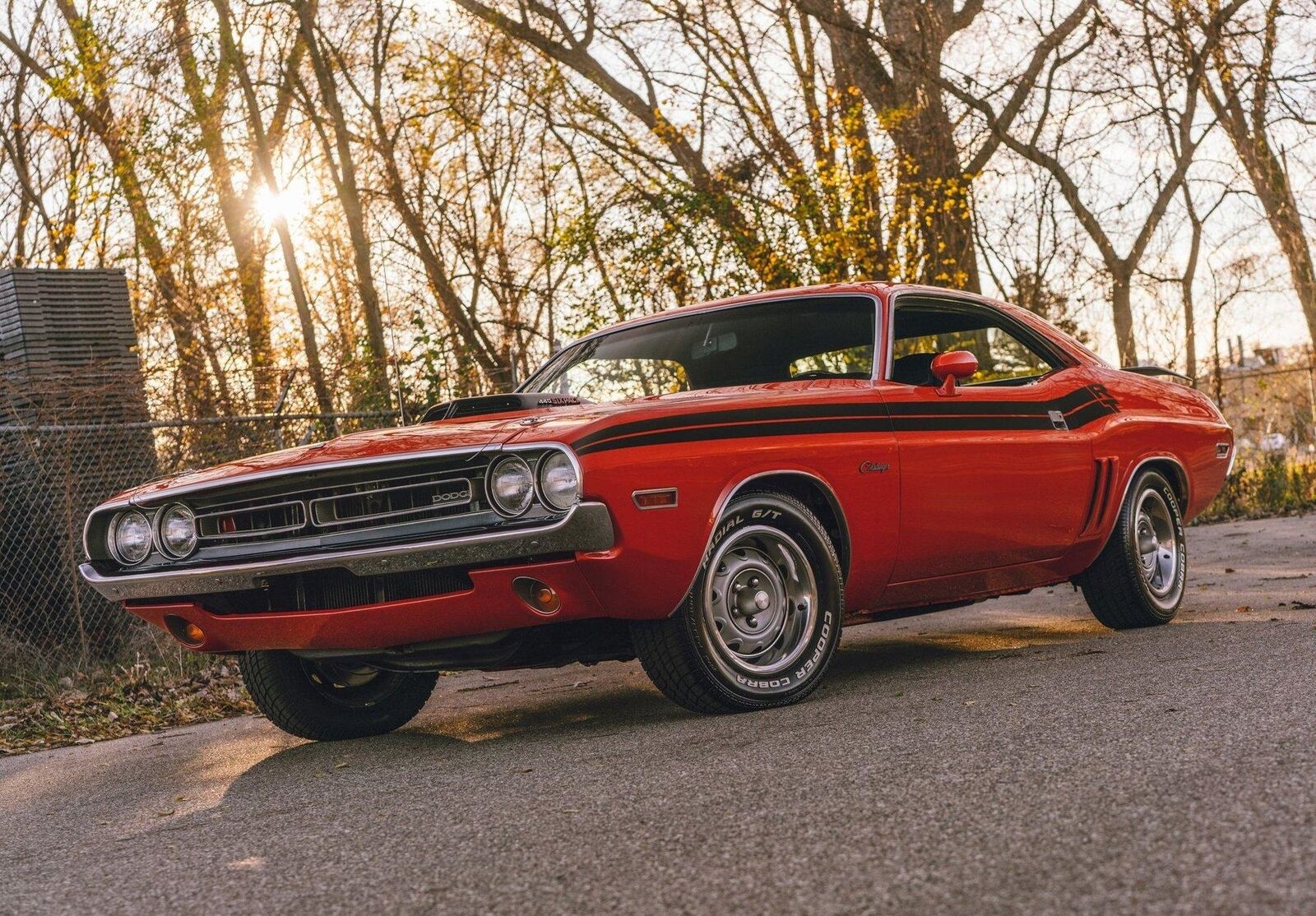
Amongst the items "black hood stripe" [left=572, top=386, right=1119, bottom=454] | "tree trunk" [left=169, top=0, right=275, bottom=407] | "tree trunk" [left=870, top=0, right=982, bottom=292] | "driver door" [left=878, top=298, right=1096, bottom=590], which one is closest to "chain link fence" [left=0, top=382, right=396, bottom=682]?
"tree trunk" [left=169, top=0, right=275, bottom=407]

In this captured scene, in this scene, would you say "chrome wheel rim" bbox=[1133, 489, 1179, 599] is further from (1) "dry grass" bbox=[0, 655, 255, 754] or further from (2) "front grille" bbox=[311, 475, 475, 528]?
(1) "dry grass" bbox=[0, 655, 255, 754]

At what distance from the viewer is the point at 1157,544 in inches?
281

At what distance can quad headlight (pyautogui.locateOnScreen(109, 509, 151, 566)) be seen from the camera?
200 inches

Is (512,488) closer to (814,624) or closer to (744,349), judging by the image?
(814,624)

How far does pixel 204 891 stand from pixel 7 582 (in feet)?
19.7

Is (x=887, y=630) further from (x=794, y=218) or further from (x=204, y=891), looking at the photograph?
(x=794, y=218)

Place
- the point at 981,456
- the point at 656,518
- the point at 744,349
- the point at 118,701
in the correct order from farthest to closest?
1. the point at 118,701
2. the point at 744,349
3. the point at 981,456
4. the point at 656,518

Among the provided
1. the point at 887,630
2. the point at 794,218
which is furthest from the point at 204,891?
the point at 794,218

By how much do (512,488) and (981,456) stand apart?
7.20ft

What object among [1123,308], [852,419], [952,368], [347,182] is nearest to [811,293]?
[952,368]

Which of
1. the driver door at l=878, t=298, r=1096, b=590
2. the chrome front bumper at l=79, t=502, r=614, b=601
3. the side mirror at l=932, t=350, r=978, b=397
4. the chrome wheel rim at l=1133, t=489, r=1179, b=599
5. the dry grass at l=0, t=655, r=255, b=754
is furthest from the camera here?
the chrome wheel rim at l=1133, t=489, r=1179, b=599

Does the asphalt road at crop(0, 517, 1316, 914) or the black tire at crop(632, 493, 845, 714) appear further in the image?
the black tire at crop(632, 493, 845, 714)

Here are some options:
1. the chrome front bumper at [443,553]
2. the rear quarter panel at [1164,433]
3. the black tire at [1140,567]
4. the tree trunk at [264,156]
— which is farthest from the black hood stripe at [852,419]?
the tree trunk at [264,156]

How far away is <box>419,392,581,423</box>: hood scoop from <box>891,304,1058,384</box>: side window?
4.34 ft
